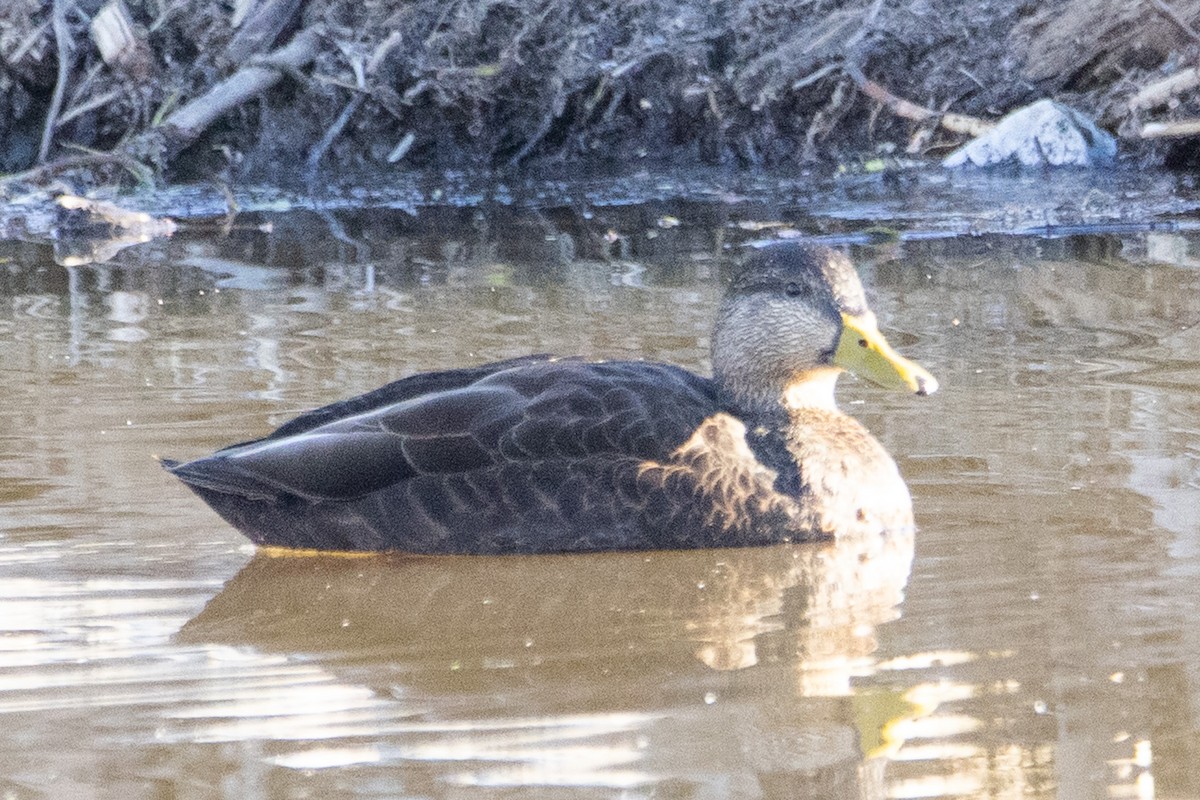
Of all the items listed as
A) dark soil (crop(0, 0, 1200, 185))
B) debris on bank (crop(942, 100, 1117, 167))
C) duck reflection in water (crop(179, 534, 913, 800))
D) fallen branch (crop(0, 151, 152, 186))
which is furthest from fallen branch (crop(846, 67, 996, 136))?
duck reflection in water (crop(179, 534, 913, 800))

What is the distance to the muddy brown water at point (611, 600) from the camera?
363 cm

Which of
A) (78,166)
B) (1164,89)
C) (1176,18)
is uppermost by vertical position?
(1176,18)

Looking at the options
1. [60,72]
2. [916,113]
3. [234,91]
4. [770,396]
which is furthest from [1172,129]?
[60,72]

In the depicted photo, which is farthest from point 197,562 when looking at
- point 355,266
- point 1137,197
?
point 1137,197

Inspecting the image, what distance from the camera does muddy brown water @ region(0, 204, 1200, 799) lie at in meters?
3.63

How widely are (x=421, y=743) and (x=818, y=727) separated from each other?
0.80 meters

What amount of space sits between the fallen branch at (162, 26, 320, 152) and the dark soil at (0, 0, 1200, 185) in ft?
0.05

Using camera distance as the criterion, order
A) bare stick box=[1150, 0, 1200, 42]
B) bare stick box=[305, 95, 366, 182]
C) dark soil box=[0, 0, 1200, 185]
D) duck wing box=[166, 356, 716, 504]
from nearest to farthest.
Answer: duck wing box=[166, 356, 716, 504] < bare stick box=[1150, 0, 1200, 42] < dark soil box=[0, 0, 1200, 185] < bare stick box=[305, 95, 366, 182]

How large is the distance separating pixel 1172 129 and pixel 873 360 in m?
6.29

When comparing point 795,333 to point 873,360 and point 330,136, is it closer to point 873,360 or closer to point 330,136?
point 873,360

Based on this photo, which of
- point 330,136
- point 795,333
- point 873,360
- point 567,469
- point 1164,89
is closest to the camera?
point 567,469

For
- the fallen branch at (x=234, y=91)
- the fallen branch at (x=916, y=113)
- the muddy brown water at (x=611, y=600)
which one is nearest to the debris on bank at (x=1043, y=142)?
the fallen branch at (x=916, y=113)

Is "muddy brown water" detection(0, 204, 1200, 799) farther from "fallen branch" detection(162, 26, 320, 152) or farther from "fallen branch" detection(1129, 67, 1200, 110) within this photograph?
"fallen branch" detection(162, 26, 320, 152)

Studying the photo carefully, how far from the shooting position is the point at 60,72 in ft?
38.3
